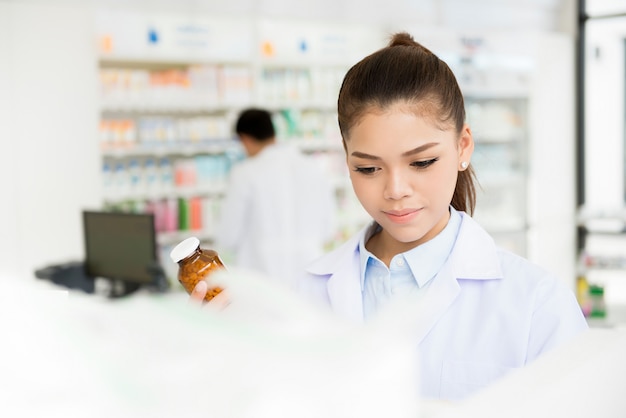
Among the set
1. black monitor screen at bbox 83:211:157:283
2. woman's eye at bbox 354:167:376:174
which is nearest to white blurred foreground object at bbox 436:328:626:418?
woman's eye at bbox 354:167:376:174

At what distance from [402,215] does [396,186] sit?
0.09 metres

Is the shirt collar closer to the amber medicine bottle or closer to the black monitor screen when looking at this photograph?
the amber medicine bottle

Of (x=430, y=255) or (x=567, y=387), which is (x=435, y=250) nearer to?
(x=430, y=255)

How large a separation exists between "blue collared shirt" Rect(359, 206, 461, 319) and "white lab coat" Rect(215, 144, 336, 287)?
3.08 m

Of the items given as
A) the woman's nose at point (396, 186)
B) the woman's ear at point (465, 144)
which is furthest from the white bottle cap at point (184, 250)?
the woman's ear at point (465, 144)

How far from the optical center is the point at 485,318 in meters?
1.17

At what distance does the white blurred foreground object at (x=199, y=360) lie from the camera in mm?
355

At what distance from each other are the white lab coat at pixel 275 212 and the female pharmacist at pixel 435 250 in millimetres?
3110

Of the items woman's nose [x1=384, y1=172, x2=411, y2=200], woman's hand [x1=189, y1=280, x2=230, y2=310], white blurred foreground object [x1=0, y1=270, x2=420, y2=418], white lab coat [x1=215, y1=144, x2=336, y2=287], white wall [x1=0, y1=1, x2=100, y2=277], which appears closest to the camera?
white blurred foreground object [x1=0, y1=270, x2=420, y2=418]

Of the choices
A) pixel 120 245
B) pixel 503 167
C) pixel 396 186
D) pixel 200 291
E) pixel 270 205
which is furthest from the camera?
pixel 503 167

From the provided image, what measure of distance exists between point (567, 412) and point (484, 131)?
6654 millimetres

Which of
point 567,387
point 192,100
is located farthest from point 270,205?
point 567,387

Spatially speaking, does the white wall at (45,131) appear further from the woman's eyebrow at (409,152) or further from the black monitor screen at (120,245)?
the woman's eyebrow at (409,152)

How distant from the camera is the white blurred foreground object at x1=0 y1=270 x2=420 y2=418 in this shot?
36cm
